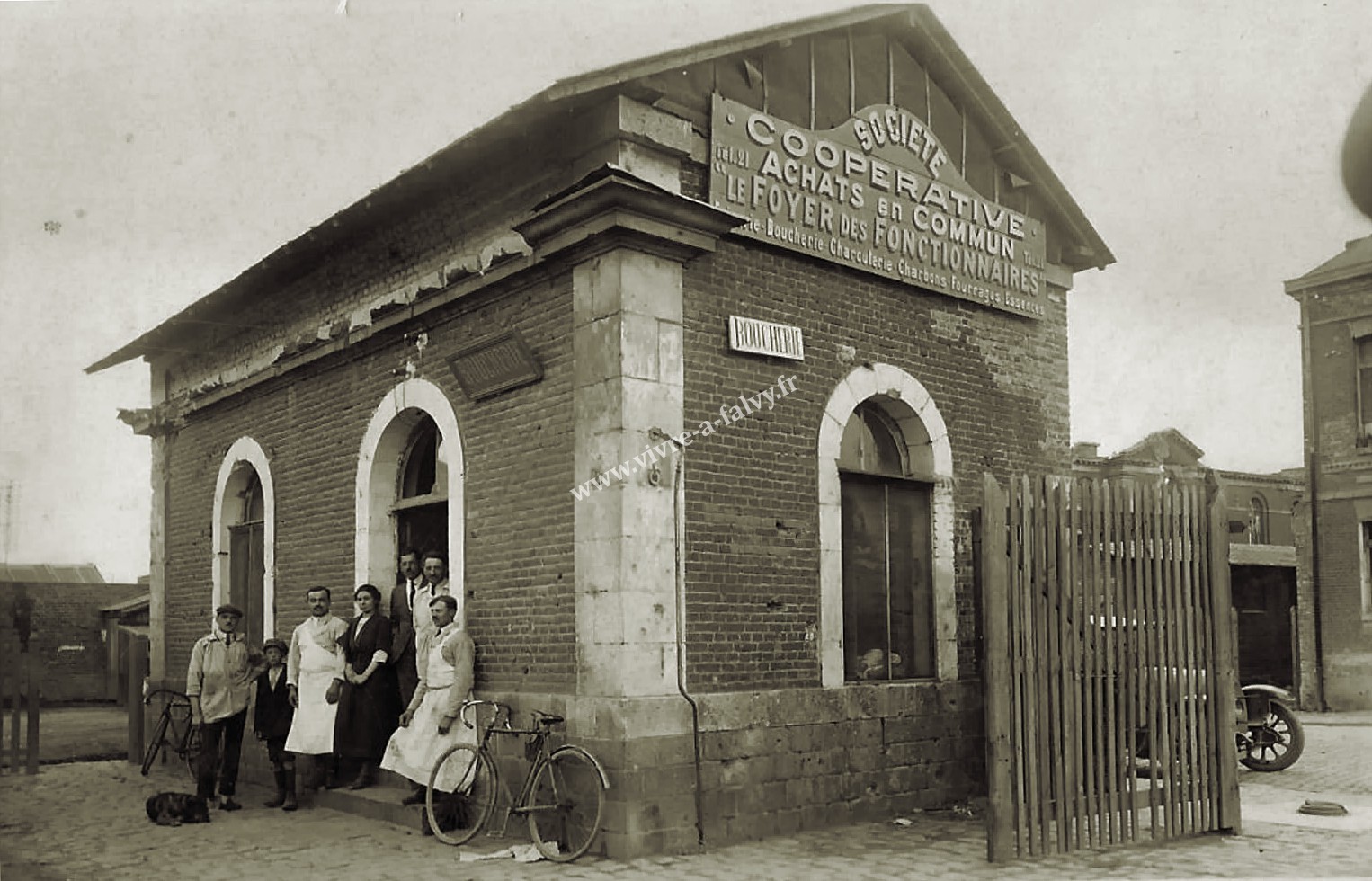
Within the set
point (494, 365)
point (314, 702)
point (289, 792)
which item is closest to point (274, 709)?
point (289, 792)

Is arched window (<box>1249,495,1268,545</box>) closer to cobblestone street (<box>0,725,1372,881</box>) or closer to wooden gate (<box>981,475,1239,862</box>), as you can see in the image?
cobblestone street (<box>0,725,1372,881</box>)

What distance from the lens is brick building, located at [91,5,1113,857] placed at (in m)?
8.12

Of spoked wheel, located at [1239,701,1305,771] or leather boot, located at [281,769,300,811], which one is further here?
spoked wheel, located at [1239,701,1305,771]

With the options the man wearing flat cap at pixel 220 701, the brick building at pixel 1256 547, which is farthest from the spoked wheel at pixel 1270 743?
the man wearing flat cap at pixel 220 701

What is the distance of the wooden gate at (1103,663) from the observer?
7434 millimetres

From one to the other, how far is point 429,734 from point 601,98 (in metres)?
4.60

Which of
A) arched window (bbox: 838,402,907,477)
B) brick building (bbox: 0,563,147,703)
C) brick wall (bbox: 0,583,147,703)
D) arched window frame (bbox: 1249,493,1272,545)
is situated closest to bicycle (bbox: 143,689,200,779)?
arched window (bbox: 838,402,907,477)

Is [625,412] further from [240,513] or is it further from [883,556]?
[240,513]

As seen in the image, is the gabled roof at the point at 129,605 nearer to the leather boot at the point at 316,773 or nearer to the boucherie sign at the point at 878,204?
the leather boot at the point at 316,773

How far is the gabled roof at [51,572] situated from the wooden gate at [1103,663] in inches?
1455

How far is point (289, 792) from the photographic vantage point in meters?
10.8

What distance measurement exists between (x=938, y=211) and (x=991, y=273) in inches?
33.2

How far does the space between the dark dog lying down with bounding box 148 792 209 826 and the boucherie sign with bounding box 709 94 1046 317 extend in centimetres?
609

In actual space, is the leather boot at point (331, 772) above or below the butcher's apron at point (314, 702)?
below
